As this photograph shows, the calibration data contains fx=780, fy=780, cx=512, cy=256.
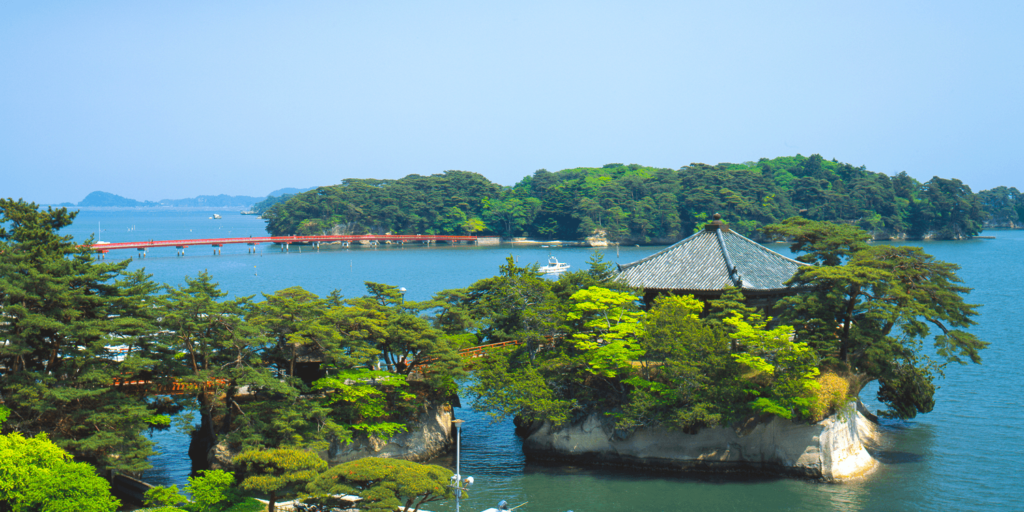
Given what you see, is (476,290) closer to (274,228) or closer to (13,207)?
(13,207)

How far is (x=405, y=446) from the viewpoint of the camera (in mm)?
24875

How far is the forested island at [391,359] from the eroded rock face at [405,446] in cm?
11

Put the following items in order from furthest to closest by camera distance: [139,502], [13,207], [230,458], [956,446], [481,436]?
[481,436] → [956,446] → [13,207] → [230,458] → [139,502]

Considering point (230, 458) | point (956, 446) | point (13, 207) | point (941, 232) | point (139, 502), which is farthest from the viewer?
point (941, 232)

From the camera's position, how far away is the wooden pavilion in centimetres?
2648

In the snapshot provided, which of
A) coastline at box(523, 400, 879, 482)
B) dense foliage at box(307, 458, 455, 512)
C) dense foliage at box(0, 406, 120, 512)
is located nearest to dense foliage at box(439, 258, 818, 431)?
coastline at box(523, 400, 879, 482)

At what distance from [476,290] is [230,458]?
10453mm

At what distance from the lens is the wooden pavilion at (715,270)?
26484 millimetres

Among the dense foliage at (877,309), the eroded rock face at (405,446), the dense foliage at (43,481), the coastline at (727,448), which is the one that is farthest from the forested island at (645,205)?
the dense foliage at (43,481)

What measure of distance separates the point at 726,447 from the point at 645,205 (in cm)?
9040

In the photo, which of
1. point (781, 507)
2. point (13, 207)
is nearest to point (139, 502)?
point (13, 207)

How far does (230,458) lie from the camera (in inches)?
883

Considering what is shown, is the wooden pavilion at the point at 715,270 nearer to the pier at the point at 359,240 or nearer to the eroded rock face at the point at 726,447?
the eroded rock face at the point at 726,447

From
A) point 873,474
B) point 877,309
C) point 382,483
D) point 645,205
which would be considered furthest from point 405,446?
point 645,205
